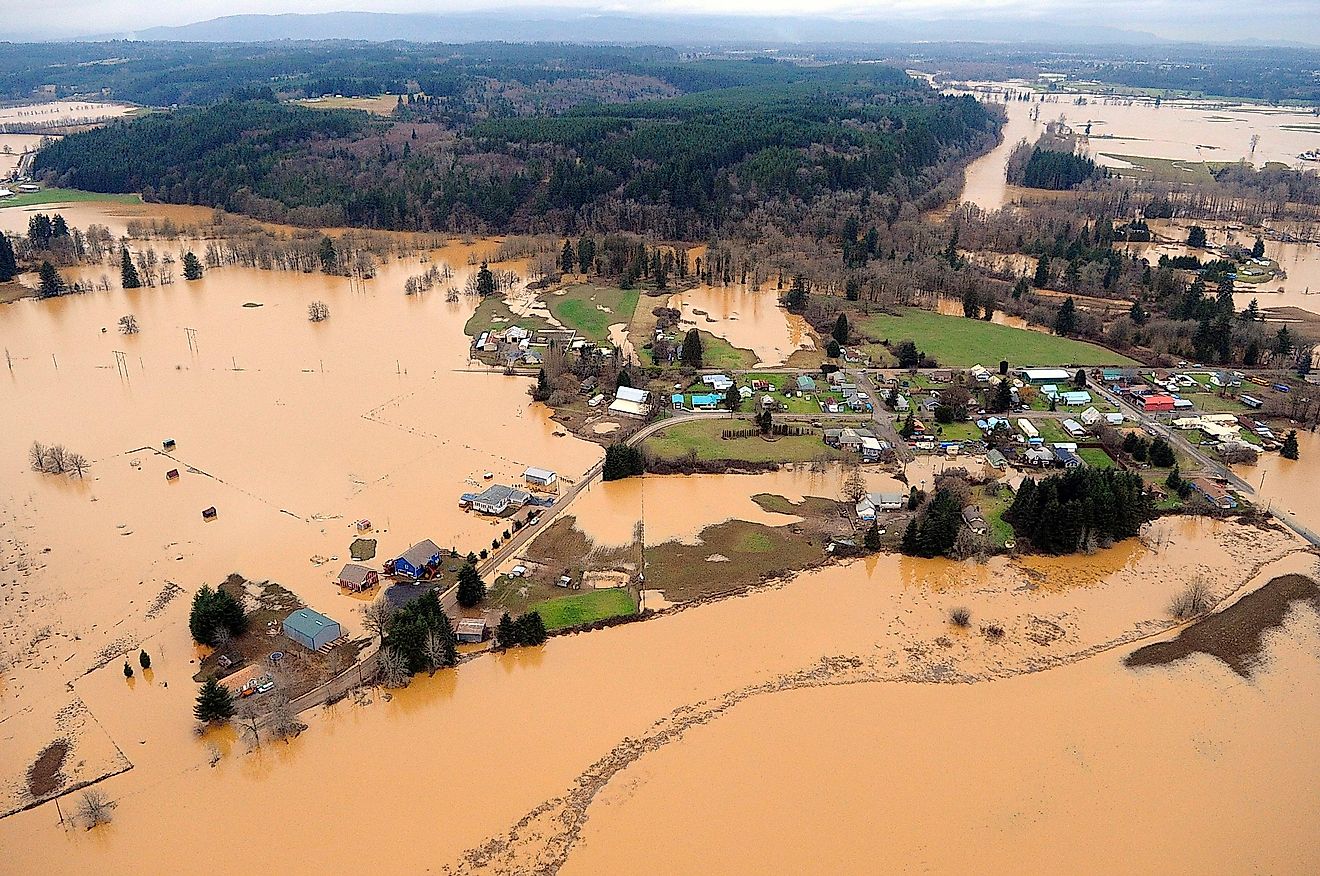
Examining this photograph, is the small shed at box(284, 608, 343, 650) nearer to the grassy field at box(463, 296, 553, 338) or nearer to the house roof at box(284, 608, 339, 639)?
the house roof at box(284, 608, 339, 639)

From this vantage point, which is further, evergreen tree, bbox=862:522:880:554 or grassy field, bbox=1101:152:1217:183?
grassy field, bbox=1101:152:1217:183

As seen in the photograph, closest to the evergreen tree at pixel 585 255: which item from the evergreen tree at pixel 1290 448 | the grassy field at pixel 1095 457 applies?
the grassy field at pixel 1095 457

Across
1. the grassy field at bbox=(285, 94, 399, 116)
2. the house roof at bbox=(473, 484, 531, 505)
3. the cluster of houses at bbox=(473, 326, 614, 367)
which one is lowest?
the house roof at bbox=(473, 484, 531, 505)

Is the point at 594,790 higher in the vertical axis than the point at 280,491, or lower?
lower

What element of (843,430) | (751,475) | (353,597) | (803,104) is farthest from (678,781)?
(803,104)

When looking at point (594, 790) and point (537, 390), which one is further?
point (537, 390)

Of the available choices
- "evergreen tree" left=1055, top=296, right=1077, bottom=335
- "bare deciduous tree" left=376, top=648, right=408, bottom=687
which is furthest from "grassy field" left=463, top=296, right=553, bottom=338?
"evergreen tree" left=1055, top=296, right=1077, bottom=335

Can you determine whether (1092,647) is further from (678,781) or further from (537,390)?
(537,390)
